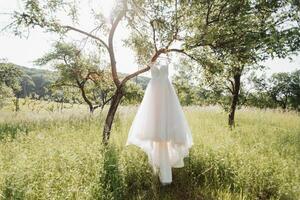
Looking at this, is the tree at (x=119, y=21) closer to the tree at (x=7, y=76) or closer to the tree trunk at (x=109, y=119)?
the tree trunk at (x=109, y=119)

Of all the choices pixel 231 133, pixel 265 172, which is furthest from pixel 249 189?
pixel 231 133

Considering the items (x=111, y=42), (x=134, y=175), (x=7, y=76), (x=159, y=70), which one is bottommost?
(x=134, y=175)

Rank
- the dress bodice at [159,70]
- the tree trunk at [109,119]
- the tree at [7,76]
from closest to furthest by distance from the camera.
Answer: the dress bodice at [159,70]
the tree trunk at [109,119]
the tree at [7,76]

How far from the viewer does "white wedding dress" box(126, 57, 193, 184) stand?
580 cm

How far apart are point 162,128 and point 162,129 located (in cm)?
2

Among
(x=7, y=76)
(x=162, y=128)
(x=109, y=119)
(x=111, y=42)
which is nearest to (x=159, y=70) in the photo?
(x=162, y=128)

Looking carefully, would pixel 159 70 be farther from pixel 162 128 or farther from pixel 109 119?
pixel 109 119

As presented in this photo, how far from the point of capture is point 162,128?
5734 mm

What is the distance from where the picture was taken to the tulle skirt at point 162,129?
5793 millimetres

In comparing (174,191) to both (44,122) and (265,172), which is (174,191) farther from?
(44,122)

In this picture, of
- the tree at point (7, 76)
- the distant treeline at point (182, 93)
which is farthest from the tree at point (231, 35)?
the tree at point (7, 76)

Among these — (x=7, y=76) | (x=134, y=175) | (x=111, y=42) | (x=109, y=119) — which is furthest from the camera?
(x=7, y=76)

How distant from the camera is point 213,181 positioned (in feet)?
21.0

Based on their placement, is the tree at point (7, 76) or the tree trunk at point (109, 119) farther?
the tree at point (7, 76)
